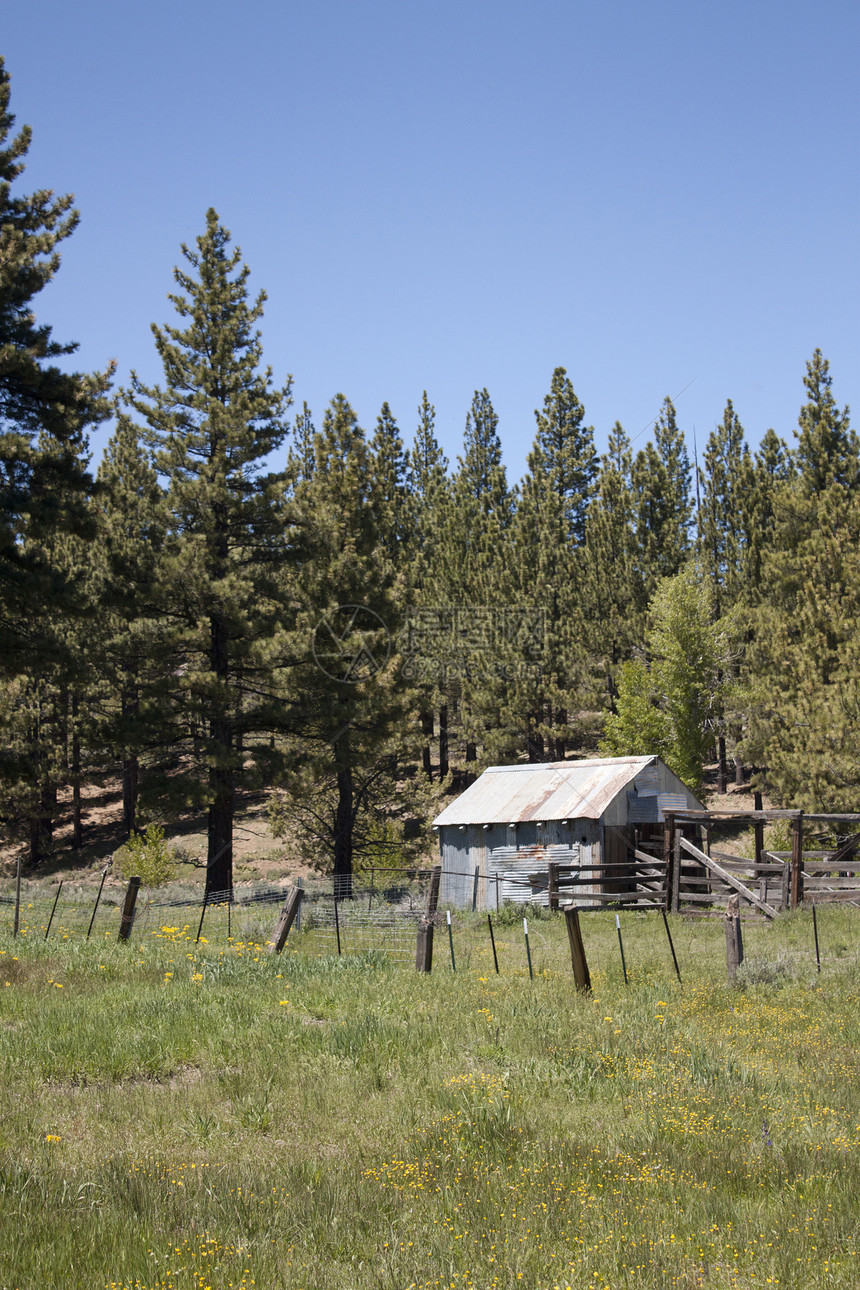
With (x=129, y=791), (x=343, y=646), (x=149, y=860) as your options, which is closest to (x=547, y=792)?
(x=343, y=646)

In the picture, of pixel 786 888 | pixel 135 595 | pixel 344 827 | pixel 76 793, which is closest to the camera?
pixel 786 888

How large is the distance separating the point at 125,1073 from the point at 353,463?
25721mm

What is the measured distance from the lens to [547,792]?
29734 mm

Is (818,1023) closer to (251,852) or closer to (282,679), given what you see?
(282,679)

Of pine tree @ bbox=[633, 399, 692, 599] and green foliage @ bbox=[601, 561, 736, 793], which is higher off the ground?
pine tree @ bbox=[633, 399, 692, 599]

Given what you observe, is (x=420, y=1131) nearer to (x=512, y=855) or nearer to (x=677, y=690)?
(x=512, y=855)

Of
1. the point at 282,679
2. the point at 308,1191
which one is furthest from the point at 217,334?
the point at 308,1191

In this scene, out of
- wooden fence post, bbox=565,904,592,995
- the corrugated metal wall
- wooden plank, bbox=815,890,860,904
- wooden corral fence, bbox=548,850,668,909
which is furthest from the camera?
the corrugated metal wall

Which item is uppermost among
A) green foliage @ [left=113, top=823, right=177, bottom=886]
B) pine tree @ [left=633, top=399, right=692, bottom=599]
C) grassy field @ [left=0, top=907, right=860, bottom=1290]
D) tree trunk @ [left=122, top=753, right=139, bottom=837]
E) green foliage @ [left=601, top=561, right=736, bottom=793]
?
pine tree @ [left=633, top=399, right=692, bottom=599]

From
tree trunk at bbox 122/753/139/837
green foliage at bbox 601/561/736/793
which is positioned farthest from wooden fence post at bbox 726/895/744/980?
tree trunk at bbox 122/753/139/837

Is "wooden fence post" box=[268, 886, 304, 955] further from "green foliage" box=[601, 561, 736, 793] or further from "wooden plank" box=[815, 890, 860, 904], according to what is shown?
"green foliage" box=[601, 561, 736, 793]

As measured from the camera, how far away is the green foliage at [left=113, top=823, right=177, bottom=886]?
109 feet

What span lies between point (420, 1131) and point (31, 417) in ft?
59.0

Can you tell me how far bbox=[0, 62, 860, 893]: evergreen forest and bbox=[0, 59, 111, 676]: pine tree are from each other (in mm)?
65
